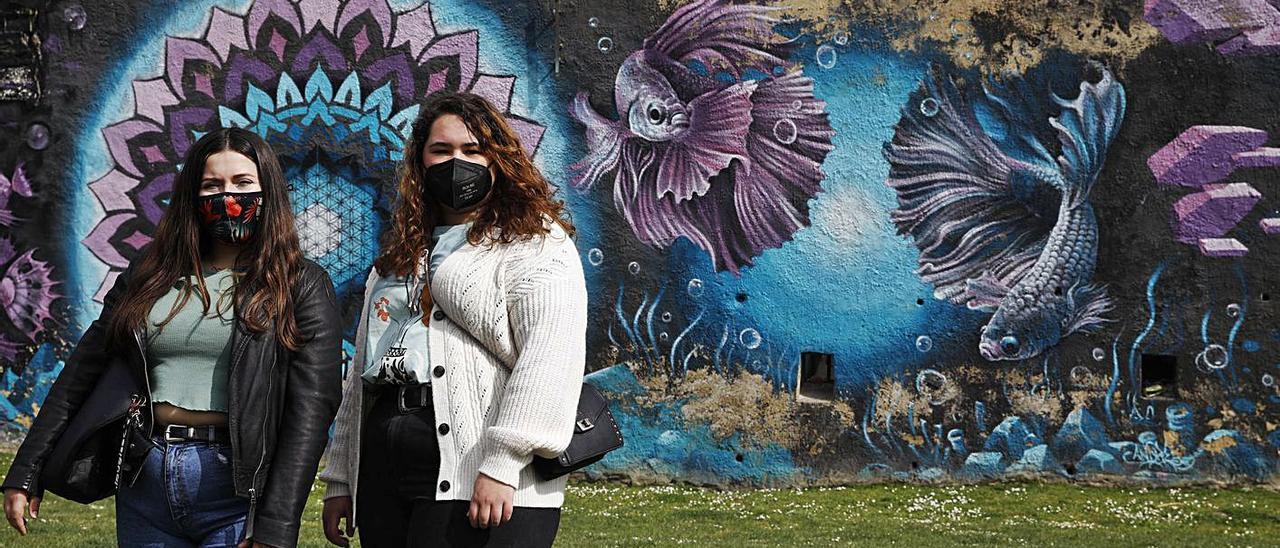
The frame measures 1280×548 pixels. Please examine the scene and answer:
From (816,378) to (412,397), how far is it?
228 inches

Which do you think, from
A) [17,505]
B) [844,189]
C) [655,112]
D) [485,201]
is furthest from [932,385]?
[17,505]

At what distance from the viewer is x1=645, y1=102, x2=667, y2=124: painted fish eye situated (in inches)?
324

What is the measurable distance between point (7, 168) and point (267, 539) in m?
6.82

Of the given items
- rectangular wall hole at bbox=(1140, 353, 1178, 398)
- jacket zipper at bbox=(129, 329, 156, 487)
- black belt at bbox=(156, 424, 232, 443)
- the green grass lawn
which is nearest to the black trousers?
black belt at bbox=(156, 424, 232, 443)

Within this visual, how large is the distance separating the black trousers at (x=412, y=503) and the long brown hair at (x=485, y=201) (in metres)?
0.31

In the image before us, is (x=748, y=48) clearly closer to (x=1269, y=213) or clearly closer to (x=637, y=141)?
(x=637, y=141)

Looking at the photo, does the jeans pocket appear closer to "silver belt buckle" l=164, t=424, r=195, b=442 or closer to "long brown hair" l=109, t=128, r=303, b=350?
"silver belt buckle" l=164, t=424, r=195, b=442

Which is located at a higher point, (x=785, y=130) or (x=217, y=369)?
(x=785, y=130)

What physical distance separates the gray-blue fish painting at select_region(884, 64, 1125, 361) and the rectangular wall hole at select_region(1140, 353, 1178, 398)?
1.31 feet

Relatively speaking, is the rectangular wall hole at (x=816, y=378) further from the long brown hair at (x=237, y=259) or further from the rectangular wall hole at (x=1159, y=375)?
the long brown hair at (x=237, y=259)

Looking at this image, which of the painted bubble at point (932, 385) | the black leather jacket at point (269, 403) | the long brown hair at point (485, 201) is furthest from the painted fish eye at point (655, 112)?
the black leather jacket at point (269, 403)

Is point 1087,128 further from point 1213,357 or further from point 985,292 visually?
point 1213,357

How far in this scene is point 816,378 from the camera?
838cm

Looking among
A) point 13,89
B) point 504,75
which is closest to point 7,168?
point 13,89
